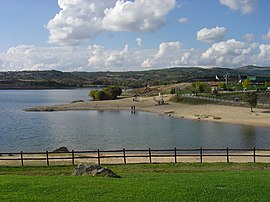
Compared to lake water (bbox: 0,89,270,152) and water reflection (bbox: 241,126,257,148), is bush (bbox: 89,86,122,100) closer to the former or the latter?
lake water (bbox: 0,89,270,152)

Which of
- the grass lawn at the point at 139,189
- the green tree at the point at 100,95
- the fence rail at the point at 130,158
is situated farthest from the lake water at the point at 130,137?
the green tree at the point at 100,95

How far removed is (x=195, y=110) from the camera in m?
84.4

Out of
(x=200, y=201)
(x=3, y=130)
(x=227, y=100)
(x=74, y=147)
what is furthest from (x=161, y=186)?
(x=227, y=100)

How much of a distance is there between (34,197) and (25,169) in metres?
12.2

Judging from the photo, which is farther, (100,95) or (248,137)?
(100,95)

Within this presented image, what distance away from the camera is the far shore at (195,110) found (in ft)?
218

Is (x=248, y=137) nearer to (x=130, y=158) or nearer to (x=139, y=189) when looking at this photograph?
(x=130, y=158)

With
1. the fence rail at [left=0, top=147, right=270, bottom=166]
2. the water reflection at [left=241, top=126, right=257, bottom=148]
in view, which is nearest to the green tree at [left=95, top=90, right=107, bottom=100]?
the water reflection at [left=241, top=126, right=257, bottom=148]

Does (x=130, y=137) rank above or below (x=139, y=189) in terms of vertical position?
below

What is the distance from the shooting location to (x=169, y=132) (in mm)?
53906

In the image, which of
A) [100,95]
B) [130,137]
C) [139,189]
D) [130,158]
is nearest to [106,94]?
[100,95]

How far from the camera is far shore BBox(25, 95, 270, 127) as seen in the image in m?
66.6

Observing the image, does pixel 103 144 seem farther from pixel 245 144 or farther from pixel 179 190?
pixel 179 190

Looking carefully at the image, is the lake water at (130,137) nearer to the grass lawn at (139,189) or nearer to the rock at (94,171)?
the rock at (94,171)
